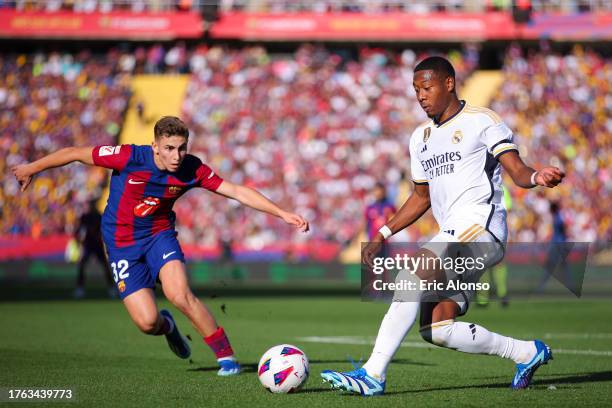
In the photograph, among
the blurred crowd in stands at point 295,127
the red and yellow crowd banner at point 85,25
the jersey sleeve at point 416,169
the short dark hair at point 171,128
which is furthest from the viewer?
the red and yellow crowd banner at point 85,25

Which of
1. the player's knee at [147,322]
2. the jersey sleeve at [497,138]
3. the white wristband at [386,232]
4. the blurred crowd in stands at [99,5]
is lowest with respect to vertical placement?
the player's knee at [147,322]

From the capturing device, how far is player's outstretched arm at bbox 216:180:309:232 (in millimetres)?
8359

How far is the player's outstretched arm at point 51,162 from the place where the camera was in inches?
343

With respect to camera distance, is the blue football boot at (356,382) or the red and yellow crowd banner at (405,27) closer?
the blue football boot at (356,382)

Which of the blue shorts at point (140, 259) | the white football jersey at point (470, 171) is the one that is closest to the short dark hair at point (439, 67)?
the white football jersey at point (470, 171)

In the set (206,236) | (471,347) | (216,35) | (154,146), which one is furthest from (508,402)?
(216,35)

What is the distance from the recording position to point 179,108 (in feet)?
131

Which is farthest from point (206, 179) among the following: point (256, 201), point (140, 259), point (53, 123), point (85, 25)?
point (85, 25)

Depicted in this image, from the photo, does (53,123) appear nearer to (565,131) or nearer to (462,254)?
(565,131)

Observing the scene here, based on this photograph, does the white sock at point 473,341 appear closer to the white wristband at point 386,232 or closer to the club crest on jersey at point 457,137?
the white wristband at point 386,232

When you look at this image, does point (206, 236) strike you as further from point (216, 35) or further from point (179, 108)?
point (216, 35)

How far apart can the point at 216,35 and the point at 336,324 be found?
1101 inches

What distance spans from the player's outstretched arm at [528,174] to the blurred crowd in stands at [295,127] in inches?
1026

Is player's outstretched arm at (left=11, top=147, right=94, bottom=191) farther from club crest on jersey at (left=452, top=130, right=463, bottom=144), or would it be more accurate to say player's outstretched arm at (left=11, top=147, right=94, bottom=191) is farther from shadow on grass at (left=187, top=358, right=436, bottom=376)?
club crest on jersey at (left=452, top=130, right=463, bottom=144)
